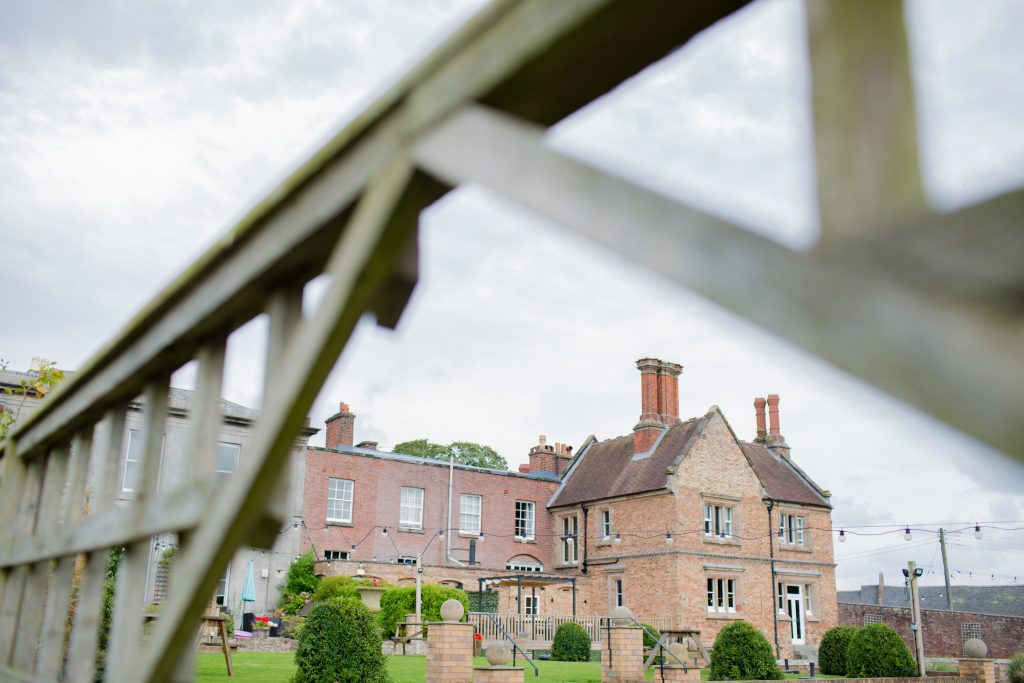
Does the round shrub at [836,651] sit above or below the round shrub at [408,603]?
below

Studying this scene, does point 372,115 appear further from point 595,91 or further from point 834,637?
point 834,637

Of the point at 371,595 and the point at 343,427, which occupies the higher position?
the point at 343,427

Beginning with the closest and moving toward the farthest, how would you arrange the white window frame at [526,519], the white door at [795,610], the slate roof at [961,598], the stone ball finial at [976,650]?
the stone ball finial at [976,650]
the white door at [795,610]
the white window frame at [526,519]
the slate roof at [961,598]

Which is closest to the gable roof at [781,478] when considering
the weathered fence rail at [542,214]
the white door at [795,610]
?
the white door at [795,610]

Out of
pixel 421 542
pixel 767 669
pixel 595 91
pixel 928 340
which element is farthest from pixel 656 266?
pixel 421 542

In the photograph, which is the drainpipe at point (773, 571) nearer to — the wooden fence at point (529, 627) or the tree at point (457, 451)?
the wooden fence at point (529, 627)

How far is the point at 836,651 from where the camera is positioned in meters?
23.5

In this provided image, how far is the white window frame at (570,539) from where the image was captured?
34.6m

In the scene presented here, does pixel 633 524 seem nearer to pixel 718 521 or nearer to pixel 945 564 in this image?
pixel 718 521

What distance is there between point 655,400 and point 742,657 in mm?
15828

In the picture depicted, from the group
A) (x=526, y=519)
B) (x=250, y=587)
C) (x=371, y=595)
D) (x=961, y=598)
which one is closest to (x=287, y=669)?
(x=371, y=595)

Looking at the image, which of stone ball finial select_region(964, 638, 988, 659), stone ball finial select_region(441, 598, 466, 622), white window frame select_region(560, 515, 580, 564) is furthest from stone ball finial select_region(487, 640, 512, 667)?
white window frame select_region(560, 515, 580, 564)

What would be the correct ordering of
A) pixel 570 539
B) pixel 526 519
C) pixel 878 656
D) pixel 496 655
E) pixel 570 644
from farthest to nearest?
1. pixel 526 519
2. pixel 570 539
3. pixel 570 644
4. pixel 878 656
5. pixel 496 655

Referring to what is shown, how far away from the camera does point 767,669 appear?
760 inches
